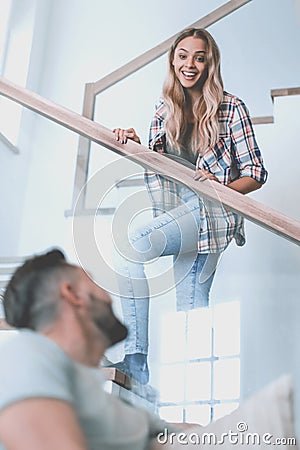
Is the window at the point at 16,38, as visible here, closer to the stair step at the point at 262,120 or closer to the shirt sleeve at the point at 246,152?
the stair step at the point at 262,120

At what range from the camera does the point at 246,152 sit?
162 centimetres

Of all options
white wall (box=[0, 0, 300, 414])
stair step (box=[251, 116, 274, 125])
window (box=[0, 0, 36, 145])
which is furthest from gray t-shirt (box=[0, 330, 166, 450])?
window (box=[0, 0, 36, 145])

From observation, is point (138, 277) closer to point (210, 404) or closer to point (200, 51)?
point (210, 404)

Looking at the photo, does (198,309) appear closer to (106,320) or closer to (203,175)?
(203,175)

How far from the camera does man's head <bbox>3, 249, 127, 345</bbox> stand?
2.30 feet

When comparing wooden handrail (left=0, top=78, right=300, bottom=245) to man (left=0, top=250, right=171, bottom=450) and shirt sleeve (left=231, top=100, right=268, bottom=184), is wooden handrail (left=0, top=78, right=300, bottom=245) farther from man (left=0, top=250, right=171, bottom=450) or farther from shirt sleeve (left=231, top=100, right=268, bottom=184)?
man (left=0, top=250, right=171, bottom=450)

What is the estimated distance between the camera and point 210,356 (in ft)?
3.79

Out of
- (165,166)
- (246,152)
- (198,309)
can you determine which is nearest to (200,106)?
(246,152)

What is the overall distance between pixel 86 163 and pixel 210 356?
2.25 ft

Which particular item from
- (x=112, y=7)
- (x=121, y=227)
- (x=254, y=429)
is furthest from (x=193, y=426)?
(x=112, y=7)

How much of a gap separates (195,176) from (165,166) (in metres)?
0.07

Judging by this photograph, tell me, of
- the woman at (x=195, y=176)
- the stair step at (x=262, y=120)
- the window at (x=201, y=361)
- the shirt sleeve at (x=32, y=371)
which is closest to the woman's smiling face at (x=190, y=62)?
the woman at (x=195, y=176)

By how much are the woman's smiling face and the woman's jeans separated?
451 mm

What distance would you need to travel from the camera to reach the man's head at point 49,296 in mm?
700
